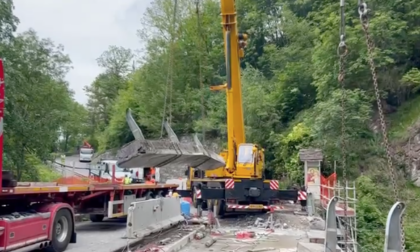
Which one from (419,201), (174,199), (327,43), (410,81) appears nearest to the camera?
(174,199)

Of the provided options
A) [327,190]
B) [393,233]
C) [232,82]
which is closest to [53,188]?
[393,233]

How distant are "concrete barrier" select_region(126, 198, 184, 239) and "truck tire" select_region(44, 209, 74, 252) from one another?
1237 millimetres

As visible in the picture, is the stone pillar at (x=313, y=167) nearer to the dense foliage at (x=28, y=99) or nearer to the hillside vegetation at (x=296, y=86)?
the hillside vegetation at (x=296, y=86)

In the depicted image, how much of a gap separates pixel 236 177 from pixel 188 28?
28234mm

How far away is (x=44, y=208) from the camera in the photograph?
29.7 feet

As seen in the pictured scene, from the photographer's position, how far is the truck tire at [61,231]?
29.6 feet

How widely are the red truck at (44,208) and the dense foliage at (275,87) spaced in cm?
337

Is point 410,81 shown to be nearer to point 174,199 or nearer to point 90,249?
point 174,199

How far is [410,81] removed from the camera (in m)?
22.2

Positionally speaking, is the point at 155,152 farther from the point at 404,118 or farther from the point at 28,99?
the point at 404,118

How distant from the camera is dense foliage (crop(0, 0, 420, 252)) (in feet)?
61.9

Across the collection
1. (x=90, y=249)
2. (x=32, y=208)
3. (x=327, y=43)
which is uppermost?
(x=327, y=43)

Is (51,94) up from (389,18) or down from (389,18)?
down

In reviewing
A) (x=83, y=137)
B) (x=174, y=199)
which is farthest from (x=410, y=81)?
(x=83, y=137)
